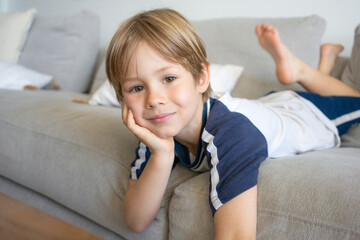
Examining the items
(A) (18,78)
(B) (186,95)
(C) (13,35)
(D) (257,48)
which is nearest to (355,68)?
(D) (257,48)

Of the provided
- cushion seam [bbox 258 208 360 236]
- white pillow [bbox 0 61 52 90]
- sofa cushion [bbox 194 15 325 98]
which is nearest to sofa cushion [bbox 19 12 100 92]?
white pillow [bbox 0 61 52 90]

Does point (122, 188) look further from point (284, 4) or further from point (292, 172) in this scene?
point (284, 4)

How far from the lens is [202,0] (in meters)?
1.96

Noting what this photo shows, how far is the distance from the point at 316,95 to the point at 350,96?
0.12 metres

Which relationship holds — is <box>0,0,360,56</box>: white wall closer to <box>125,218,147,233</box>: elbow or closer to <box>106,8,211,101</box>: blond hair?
<box>106,8,211,101</box>: blond hair

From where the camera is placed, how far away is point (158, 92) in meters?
0.64

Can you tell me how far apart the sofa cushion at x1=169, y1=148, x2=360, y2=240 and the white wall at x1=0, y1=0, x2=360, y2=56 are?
104cm

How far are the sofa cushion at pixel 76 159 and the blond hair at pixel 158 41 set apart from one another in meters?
0.22

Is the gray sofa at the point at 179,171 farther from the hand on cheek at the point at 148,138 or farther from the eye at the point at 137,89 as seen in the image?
the eye at the point at 137,89

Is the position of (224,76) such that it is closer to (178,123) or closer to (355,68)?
(355,68)

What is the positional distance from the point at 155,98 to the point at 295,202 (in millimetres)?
333

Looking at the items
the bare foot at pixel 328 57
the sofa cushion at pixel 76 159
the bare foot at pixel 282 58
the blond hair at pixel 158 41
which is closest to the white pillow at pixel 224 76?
the bare foot at pixel 282 58

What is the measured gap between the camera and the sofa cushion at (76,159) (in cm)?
78

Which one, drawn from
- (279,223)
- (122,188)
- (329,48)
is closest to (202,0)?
(329,48)
